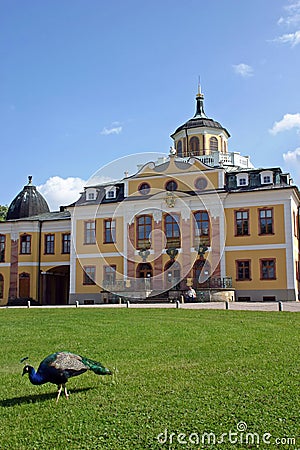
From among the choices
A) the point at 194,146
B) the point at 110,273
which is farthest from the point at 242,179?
the point at 110,273

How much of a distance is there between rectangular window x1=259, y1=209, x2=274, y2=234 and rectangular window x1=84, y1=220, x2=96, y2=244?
13.0m

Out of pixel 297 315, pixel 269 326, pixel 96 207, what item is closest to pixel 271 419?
pixel 269 326

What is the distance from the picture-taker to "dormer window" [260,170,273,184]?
3766 centimetres

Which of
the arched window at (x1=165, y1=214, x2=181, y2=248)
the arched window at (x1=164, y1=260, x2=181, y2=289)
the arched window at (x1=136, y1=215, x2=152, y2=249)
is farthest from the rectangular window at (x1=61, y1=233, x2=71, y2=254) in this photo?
the arched window at (x1=164, y1=260, x2=181, y2=289)

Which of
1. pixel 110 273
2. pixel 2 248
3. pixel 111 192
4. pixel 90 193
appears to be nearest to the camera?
pixel 110 273

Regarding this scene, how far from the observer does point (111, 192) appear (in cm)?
4341

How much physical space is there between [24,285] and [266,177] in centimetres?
2098

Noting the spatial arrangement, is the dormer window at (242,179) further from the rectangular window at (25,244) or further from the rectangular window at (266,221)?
the rectangular window at (25,244)

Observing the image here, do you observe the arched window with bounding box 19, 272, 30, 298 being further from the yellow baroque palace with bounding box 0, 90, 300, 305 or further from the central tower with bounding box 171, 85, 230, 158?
the central tower with bounding box 171, 85, 230, 158

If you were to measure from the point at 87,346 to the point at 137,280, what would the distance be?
26288 mm

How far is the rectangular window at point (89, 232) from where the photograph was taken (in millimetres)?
42531

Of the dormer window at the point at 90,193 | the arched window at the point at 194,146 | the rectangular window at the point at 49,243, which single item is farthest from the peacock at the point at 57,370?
the arched window at the point at 194,146

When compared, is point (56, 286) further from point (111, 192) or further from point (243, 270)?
point (243, 270)

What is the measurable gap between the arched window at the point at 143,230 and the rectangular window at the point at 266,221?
7988mm
